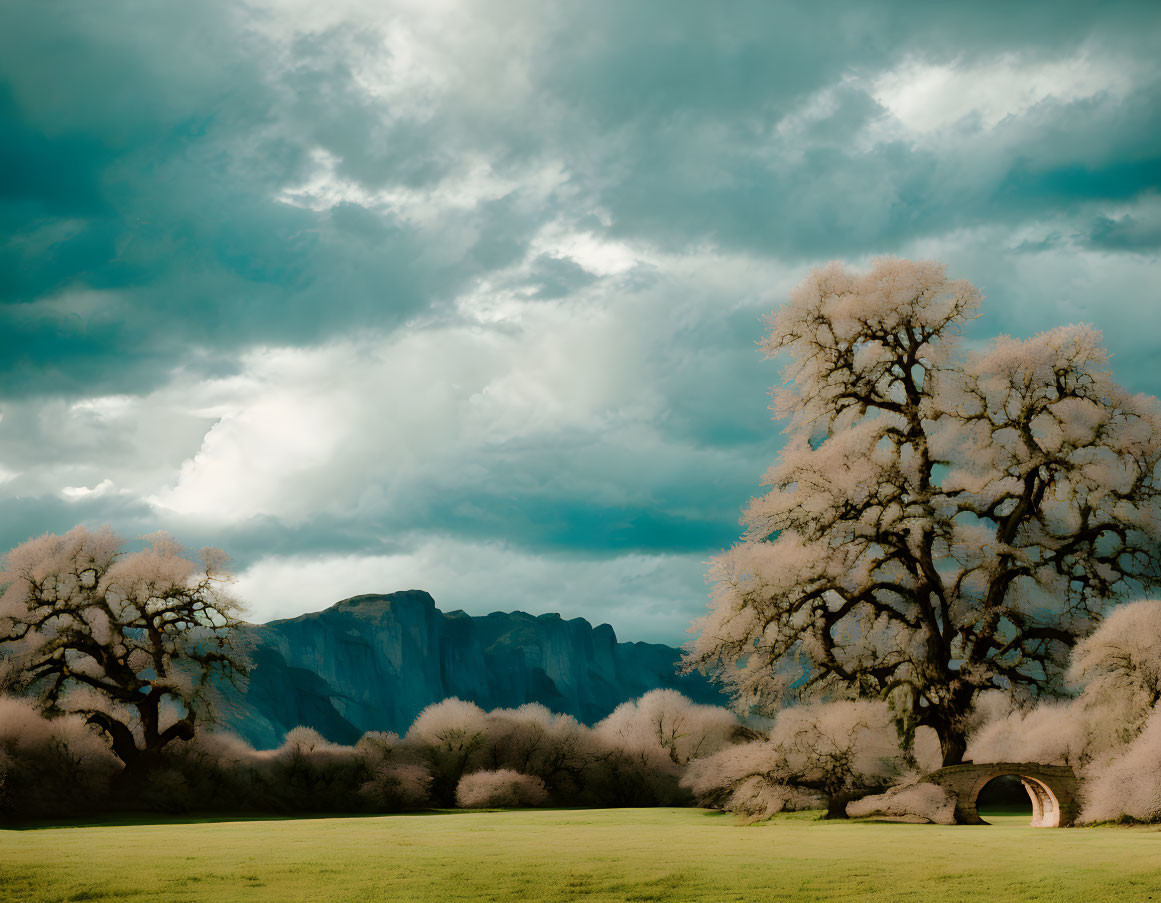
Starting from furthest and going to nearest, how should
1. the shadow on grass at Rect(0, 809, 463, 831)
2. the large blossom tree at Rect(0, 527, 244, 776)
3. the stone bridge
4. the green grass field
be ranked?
the large blossom tree at Rect(0, 527, 244, 776) < the shadow on grass at Rect(0, 809, 463, 831) < the stone bridge < the green grass field

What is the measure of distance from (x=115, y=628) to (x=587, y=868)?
1530 inches

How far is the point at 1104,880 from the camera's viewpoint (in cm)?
1892

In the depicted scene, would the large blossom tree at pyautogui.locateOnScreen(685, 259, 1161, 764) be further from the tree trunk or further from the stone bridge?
the stone bridge

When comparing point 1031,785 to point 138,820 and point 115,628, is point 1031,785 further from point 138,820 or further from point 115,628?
point 115,628

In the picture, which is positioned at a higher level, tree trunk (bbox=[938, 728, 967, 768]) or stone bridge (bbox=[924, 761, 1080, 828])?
tree trunk (bbox=[938, 728, 967, 768])

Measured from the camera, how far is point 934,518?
123 feet

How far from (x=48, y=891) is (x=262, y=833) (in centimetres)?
1325

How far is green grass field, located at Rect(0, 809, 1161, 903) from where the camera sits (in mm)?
17844

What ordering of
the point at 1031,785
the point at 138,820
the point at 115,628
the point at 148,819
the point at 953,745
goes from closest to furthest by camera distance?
1. the point at 1031,785
2. the point at 953,745
3. the point at 138,820
4. the point at 148,819
5. the point at 115,628

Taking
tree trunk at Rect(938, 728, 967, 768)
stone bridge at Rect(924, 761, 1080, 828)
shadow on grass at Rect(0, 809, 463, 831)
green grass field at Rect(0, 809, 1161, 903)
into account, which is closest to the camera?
green grass field at Rect(0, 809, 1161, 903)

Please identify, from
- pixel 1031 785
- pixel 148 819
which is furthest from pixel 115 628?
pixel 1031 785

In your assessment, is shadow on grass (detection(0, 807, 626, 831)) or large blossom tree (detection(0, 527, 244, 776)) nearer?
shadow on grass (detection(0, 807, 626, 831))

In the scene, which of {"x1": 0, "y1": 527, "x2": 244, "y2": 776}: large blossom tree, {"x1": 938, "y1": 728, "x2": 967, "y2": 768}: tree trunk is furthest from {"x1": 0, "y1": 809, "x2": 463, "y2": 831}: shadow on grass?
{"x1": 938, "y1": 728, "x2": 967, "y2": 768}: tree trunk

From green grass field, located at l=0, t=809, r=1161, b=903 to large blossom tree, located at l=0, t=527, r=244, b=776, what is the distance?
2393 centimetres
